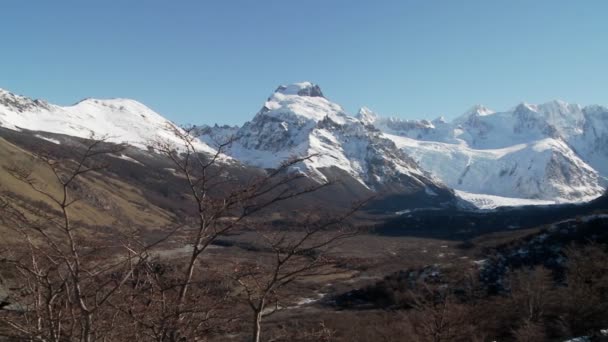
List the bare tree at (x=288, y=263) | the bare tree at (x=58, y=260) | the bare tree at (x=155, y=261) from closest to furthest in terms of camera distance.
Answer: the bare tree at (x=58, y=260) < the bare tree at (x=155, y=261) < the bare tree at (x=288, y=263)

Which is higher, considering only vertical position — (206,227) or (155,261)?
(206,227)

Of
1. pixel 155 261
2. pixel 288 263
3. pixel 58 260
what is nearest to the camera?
pixel 58 260

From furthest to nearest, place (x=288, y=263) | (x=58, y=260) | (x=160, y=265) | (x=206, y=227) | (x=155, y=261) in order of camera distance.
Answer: (x=160, y=265) → (x=155, y=261) → (x=288, y=263) → (x=58, y=260) → (x=206, y=227)

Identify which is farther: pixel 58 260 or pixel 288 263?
pixel 288 263

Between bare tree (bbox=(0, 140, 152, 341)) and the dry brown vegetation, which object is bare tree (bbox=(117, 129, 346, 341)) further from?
bare tree (bbox=(0, 140, 152, 341))

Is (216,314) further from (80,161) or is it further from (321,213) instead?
(80,161)

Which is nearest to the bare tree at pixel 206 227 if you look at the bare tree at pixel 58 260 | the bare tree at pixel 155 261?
the bare tree at pixel 155 261

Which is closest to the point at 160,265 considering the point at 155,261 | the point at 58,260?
the point at 155,261

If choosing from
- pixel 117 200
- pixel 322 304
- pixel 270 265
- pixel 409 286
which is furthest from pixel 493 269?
pixel 117 200

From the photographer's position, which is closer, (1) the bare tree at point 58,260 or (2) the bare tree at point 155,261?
(1) the bare tree at point 58,260

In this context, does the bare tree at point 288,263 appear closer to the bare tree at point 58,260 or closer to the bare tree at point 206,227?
the bare tree at point 206,227

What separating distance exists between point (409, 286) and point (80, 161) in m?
71.0

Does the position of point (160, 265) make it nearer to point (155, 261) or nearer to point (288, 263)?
point (155, 261)

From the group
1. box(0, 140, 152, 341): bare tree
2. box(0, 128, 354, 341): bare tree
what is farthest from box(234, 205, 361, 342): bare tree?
box(0, 140, 152, 341): bare tree
